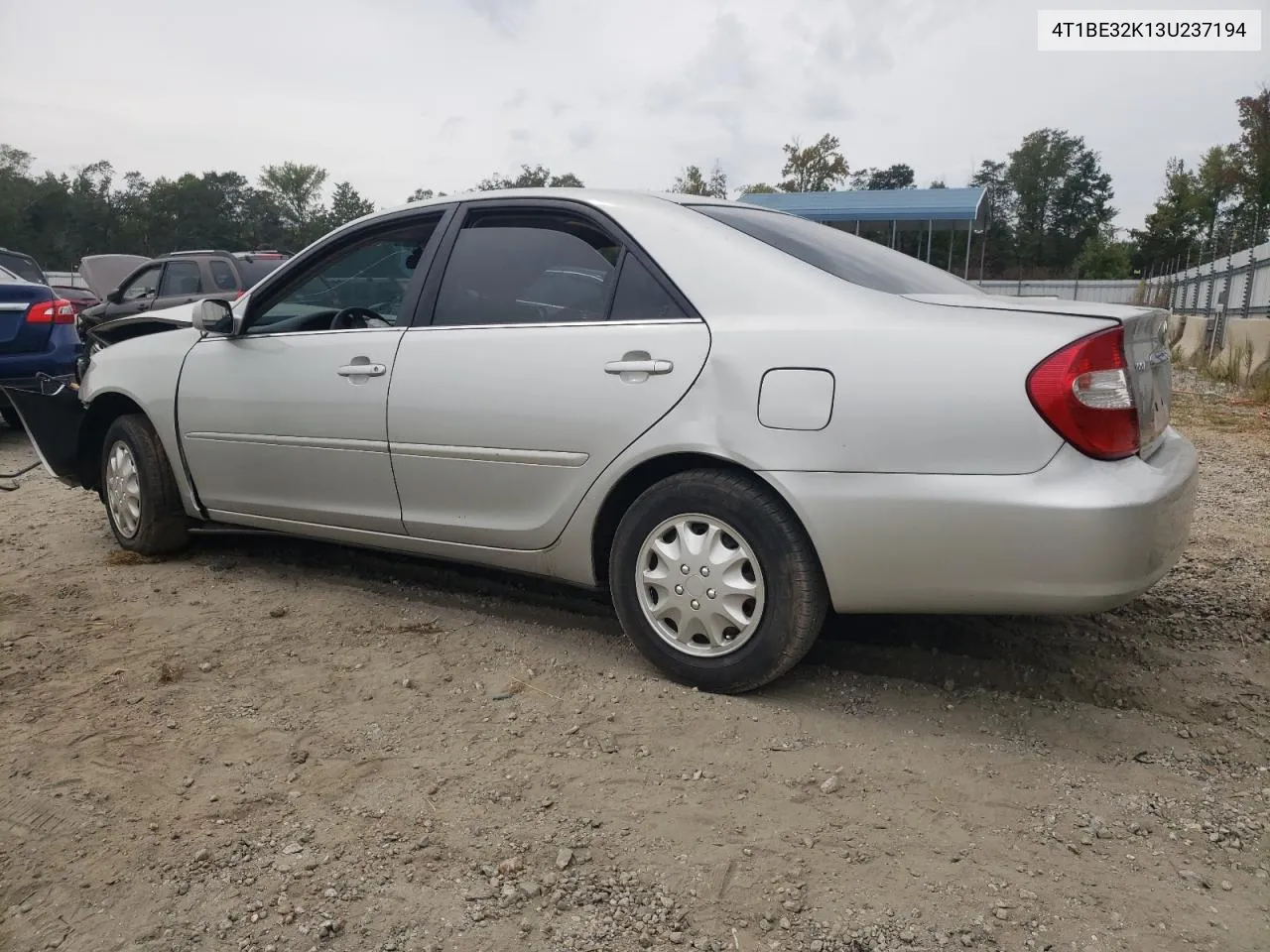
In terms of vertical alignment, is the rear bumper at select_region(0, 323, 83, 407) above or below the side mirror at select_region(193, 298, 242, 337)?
below

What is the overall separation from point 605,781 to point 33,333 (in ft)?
24.4

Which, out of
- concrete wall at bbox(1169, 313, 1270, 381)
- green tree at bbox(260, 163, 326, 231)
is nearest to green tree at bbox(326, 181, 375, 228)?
green tree at bbox(260, 163, 326, 231)

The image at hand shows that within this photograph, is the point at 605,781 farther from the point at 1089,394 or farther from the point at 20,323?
the point at 20,323

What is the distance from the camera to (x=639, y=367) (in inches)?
119

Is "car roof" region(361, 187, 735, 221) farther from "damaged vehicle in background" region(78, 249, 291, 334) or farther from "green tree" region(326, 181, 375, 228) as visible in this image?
"green tree" region(326, 181, 375, 228)

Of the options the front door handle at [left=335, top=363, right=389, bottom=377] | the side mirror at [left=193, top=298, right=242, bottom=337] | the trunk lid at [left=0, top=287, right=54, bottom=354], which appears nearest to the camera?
the front door handle at [left=335, top=363, right=389, bottom=377]

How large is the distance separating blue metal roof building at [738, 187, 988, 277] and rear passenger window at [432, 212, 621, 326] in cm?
2215

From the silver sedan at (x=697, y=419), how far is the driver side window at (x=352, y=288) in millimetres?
12

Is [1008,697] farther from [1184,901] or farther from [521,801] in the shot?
[521,801]

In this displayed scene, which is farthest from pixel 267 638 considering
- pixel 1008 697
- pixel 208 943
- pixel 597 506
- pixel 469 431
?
pixel 1008 697

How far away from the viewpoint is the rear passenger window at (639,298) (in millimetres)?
3066

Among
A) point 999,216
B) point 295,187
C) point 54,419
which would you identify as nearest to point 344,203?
point 295,187

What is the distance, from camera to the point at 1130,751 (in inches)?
105

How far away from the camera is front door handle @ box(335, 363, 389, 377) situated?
11.9ft
